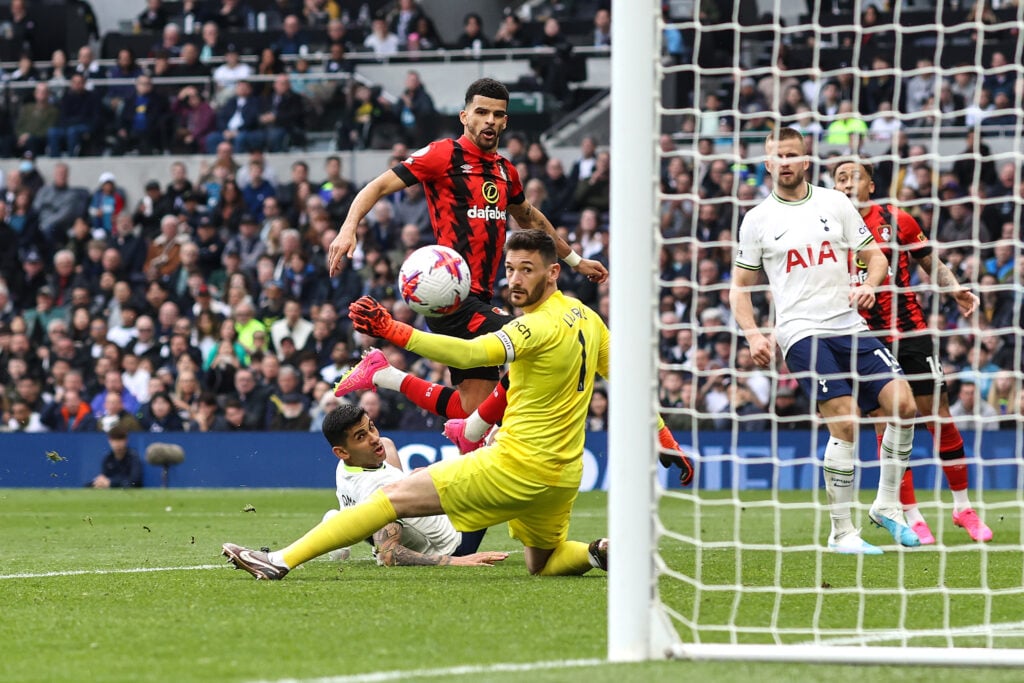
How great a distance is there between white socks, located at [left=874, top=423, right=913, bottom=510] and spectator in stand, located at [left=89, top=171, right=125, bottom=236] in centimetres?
1440

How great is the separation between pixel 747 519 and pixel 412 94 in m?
10.4

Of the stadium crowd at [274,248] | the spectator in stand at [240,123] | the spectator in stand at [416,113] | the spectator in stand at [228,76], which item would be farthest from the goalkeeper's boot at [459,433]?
the spectator in stand at [228,76]

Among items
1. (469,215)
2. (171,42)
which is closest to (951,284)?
(469,215)

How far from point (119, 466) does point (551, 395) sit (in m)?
11.1

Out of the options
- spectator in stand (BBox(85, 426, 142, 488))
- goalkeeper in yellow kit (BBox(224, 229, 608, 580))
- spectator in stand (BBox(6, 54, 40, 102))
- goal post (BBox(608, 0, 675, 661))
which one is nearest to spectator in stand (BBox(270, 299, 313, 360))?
spectator in stand (BBox(85, 426, 142, 488))

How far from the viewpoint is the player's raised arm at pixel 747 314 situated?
7.98m

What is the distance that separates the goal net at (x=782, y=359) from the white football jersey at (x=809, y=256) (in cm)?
24

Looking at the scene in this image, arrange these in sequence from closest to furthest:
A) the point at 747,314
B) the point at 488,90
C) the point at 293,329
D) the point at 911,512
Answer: the point at 488,90, the point at 747,314, the point at 911,512, the point at 293,329

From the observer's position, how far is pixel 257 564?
6.95 meters

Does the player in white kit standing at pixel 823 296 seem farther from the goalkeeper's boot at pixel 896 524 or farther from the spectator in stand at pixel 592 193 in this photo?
the spectator in stand at pixel 592 193

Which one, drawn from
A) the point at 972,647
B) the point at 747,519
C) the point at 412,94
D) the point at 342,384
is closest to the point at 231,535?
the point at 342,384

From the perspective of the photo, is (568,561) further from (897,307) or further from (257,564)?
(897,307)

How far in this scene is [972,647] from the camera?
5332 mm

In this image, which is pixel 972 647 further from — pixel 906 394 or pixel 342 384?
pixel 342 384
